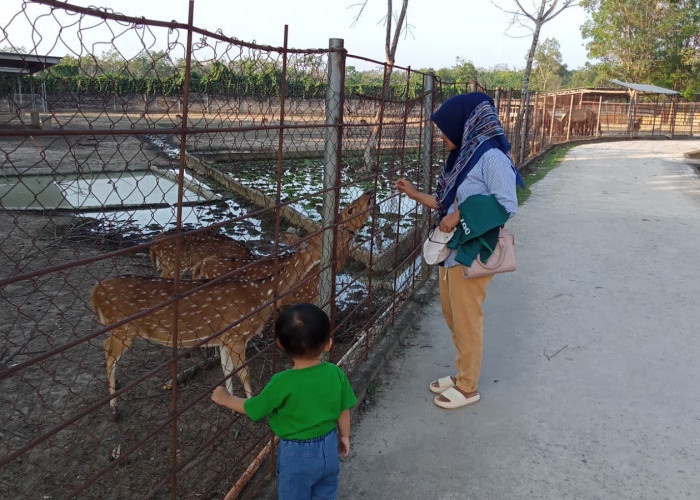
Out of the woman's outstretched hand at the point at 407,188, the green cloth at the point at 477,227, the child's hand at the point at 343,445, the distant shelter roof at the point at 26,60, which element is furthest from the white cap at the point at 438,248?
the distant shelter roof at the point at 26,60

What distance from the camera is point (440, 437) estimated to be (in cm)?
330

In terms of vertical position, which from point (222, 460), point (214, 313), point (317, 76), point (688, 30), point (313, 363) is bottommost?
point (222, 460)

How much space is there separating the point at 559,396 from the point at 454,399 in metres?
0.71

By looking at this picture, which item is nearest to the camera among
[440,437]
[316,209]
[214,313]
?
[440,437]

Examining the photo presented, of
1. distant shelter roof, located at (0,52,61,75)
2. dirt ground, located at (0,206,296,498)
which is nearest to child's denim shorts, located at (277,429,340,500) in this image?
dirt ground, located at (0,206,296,498)

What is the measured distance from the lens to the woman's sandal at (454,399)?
11.7 ft

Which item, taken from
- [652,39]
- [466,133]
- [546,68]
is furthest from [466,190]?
[546,68]

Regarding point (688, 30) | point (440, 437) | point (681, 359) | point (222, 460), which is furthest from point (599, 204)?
point (688, 30)

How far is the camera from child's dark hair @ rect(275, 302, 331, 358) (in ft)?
6.74

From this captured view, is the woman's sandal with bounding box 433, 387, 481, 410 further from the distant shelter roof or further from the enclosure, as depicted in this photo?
the distant shelter roof

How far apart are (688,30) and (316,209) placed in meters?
34.3

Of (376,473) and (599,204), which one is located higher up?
(599,204)

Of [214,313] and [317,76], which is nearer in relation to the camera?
[317,76]

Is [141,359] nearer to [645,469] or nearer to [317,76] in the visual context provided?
[317,76]
